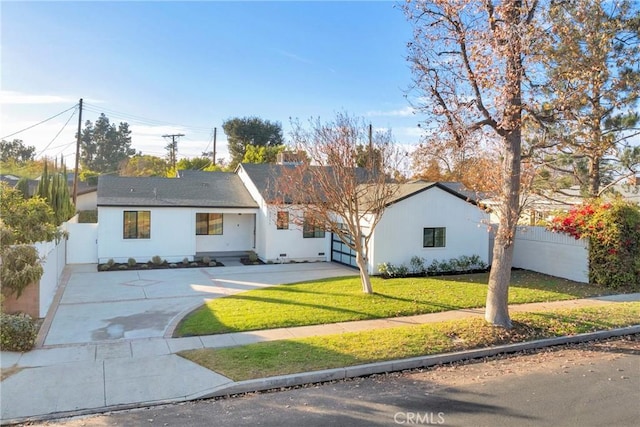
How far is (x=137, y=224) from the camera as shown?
64.9 ft

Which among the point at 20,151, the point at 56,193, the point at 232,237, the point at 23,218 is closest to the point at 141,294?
the point at 23,218

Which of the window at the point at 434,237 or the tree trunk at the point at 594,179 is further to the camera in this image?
the tree trunk at the point at 594,179

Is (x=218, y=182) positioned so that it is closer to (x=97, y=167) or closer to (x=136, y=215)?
(x=136, y=215)

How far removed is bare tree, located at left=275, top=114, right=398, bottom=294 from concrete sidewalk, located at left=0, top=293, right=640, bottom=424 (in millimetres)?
4464

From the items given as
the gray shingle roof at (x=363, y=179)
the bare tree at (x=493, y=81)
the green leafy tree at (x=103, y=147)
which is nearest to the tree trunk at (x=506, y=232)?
the bare tree at (x=493, y=81)

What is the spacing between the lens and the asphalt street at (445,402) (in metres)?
5.43

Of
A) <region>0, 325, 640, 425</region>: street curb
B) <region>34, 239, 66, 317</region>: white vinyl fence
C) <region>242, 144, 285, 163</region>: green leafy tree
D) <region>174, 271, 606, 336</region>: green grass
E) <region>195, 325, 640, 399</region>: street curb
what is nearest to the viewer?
<region>0, 325, 640, 425</region>: street curb

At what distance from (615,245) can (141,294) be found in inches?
621

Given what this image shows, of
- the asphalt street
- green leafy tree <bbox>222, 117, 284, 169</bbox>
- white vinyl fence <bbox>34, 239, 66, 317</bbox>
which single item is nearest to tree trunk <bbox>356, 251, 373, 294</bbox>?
the asphalt street

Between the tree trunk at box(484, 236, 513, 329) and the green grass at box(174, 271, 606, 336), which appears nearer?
the tree trunk at box(484, 236, 513, 329)

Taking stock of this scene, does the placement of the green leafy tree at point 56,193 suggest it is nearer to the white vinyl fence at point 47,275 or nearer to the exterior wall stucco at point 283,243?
the white vinyl fence at point 47,275

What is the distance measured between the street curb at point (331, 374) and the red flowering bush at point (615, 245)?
6.65 m

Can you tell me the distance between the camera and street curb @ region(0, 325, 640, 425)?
5797mm
